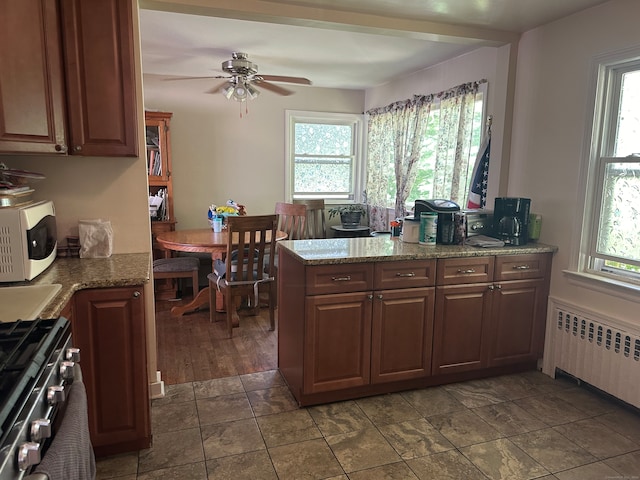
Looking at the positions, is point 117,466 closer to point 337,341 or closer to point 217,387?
point 217,387

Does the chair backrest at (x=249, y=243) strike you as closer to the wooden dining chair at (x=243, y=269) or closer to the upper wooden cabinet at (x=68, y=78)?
the wooden dining chair at (x=243, y=269)

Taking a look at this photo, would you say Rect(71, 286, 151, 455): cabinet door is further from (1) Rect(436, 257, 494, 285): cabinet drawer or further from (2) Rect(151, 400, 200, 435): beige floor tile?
(1) Rect(436, 257, 494, 285): cabinet drawer

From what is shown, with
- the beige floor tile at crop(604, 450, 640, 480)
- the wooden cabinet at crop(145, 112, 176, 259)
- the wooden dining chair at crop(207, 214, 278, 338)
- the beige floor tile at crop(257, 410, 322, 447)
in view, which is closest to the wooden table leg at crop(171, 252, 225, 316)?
the wooden dining chair at crop(207, 214, 278, 338)

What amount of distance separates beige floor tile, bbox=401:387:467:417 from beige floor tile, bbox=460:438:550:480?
1.13 feet

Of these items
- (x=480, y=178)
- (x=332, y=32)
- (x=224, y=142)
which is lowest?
(x=480, y=178)

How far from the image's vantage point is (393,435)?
233 cm

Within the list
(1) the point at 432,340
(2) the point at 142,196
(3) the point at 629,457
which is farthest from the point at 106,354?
(3) the point at 629,457

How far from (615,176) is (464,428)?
168cm

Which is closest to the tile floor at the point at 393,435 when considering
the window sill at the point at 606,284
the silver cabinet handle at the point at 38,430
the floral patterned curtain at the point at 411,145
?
the window sill at the point at 606,284

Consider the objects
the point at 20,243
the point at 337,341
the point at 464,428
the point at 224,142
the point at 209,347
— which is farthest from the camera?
the point at 224,142

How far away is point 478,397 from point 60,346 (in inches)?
90.6

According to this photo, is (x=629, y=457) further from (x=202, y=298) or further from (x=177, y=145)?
(x=177, y=145)

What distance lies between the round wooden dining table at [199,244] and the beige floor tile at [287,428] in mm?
1704

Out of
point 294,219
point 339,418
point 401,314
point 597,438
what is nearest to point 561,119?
point 401,314
